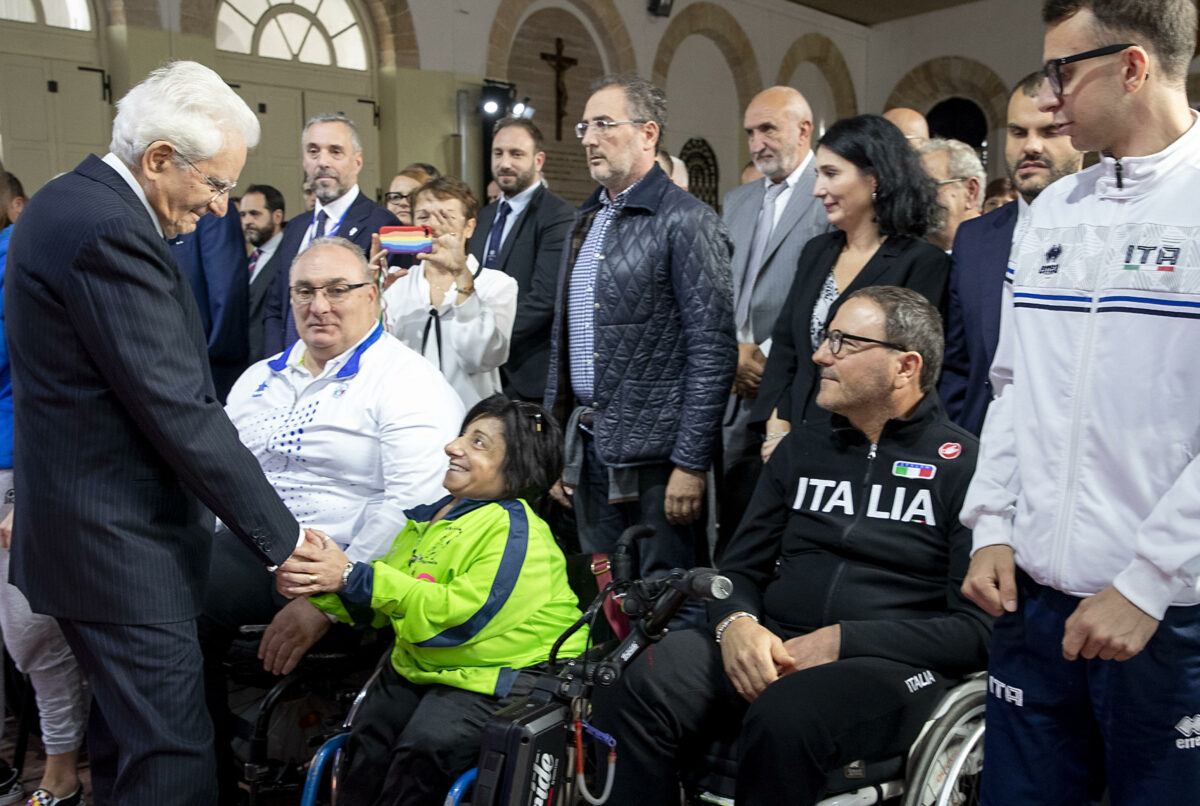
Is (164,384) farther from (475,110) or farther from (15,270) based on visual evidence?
(475,110)

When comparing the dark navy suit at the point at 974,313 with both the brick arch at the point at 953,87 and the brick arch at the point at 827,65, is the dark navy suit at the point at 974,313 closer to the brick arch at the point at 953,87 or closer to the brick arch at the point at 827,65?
the brick arch at the point at 827,65

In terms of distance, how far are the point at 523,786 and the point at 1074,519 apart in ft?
2.97

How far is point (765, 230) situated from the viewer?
334 cm

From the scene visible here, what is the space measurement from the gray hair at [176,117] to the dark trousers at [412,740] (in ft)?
3.68

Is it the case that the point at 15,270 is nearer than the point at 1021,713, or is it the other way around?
the point at 1021,713

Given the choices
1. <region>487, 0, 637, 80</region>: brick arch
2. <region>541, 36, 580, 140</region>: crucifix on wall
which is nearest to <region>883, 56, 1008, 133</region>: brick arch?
<region>487, 0, 637, 80</region>: brick arch

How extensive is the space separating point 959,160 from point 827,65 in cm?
898

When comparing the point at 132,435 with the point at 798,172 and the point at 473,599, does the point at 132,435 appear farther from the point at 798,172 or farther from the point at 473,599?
the point at 798,172

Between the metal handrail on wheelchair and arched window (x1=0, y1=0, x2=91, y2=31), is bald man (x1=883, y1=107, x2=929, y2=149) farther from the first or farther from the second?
arched window (x1=0, y1=0, x2=91, y2=31)

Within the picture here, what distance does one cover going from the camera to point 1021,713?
1.45m

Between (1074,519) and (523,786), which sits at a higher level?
(1074,519)

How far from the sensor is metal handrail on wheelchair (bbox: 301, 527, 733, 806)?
1.65 m

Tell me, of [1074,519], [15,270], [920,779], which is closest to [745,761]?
[920,779]

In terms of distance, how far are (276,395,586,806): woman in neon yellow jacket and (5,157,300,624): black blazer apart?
29cm
